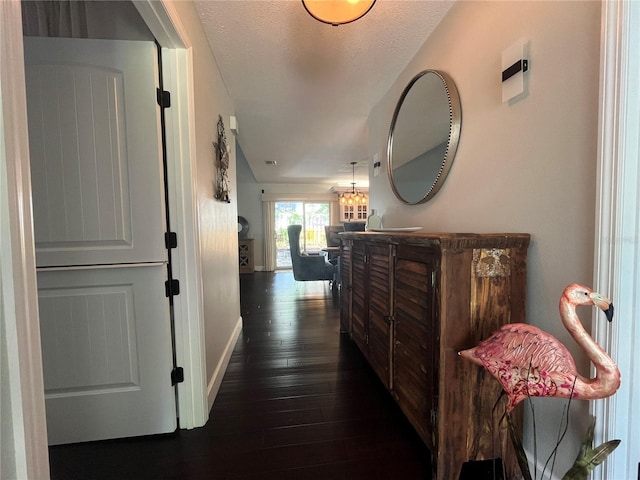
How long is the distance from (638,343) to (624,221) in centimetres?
37

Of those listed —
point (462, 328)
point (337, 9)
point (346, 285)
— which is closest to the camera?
point (462, 328)

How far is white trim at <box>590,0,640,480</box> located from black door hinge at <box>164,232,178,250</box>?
1.71 meters

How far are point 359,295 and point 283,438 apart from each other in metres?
1.06

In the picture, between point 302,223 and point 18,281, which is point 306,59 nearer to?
point 18,281

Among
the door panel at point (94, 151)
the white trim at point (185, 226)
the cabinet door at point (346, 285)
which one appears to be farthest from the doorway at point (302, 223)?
the door panel at point (94, 151)

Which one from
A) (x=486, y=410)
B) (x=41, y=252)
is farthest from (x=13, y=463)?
(x=486, y=410)

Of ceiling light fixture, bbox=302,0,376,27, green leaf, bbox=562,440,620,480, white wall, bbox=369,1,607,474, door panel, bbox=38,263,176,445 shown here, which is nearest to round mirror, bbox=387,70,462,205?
white wall, bbox=369,1,607,474

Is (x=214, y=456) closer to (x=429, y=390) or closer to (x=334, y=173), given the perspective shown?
(x=429, y=390)

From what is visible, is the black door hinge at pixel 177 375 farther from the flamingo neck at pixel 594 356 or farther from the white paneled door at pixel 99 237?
the flamingo neck at pixel 594 356

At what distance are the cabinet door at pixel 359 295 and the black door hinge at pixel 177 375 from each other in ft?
3.91

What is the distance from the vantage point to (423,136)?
1.88 m

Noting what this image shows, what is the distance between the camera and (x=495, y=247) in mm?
1048

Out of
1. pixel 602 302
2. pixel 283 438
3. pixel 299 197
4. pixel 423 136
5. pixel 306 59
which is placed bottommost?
pixel 283 438

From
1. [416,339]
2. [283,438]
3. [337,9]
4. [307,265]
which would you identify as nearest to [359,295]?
[416,339]
